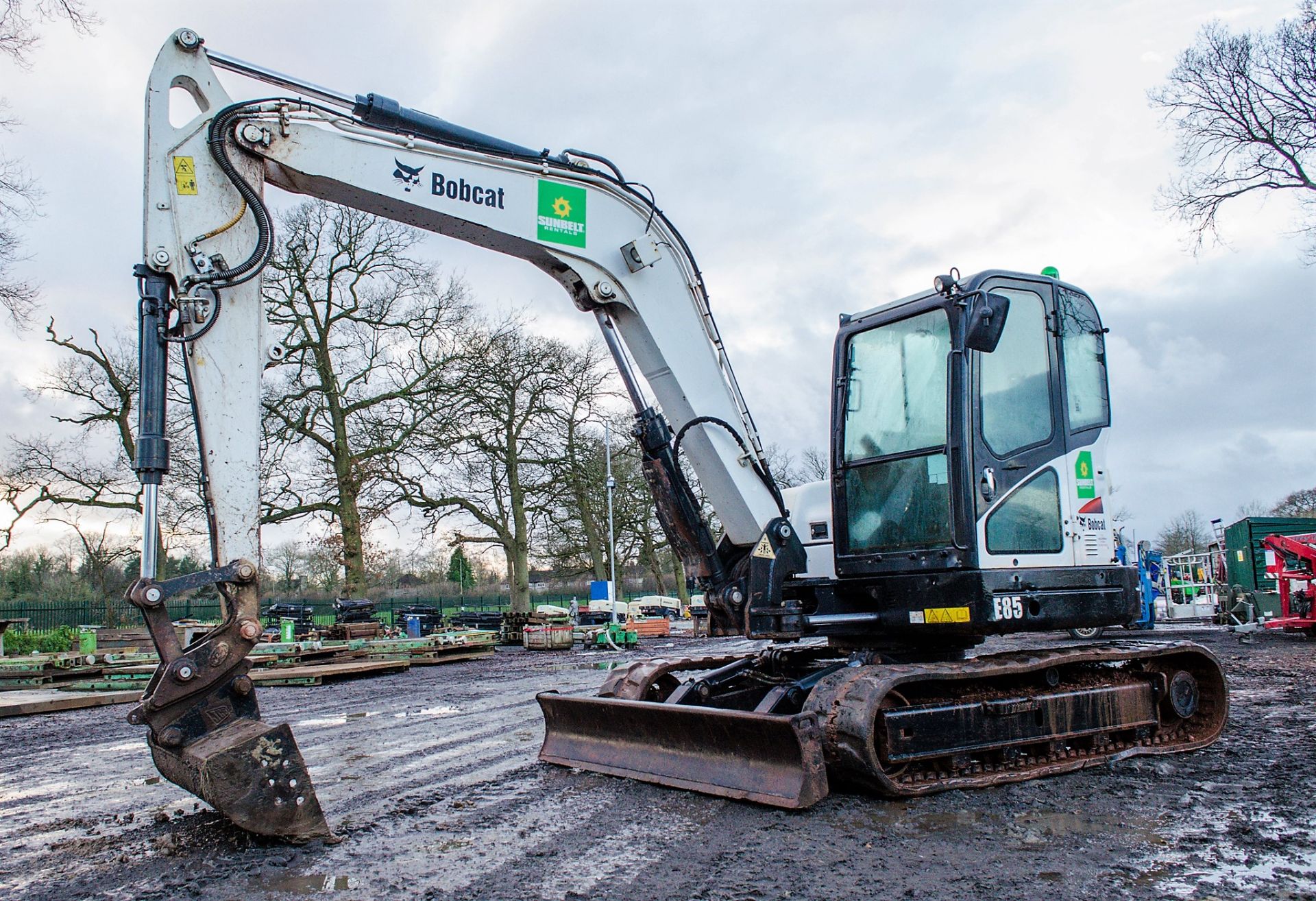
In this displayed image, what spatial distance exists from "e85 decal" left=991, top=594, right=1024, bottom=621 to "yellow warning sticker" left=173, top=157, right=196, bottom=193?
470 cm

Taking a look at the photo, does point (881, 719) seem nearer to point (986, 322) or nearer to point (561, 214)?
point (986, 322)

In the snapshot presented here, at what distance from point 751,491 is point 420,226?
8.24ft

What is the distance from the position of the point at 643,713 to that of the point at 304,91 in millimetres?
3937

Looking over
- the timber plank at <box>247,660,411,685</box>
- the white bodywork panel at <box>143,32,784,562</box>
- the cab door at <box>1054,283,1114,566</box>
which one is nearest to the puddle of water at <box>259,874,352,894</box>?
the white bodywork panel at <box>143,32,784,562</box>

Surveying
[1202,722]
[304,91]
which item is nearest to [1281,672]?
[1202,722]

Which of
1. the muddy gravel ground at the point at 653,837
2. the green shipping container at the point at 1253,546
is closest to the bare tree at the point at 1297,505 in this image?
the green shipping container at the point at 1253,546

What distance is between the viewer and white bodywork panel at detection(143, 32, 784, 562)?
4836mm

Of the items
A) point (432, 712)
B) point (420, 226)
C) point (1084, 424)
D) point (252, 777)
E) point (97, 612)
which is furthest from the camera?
point (97, 612)

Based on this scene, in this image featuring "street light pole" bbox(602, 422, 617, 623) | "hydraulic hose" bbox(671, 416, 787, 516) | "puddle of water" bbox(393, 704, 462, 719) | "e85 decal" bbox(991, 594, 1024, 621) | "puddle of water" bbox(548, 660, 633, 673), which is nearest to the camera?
"e85 decal" bbox(991, 594, 1024, 621)

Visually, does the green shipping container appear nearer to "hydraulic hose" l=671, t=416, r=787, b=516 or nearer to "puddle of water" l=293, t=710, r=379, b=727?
"hydraulic hose" l=671, t=416, r=787, b=516

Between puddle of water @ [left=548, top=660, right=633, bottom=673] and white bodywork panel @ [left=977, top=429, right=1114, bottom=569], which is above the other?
white bodywork panel @ [left=977, top=429, right=1114, bottom=569]

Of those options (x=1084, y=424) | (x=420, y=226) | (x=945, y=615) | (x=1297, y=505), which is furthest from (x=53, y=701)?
(x=1297, y=505)

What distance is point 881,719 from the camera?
5051 mm

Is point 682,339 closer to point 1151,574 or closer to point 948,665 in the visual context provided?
point 948,665
